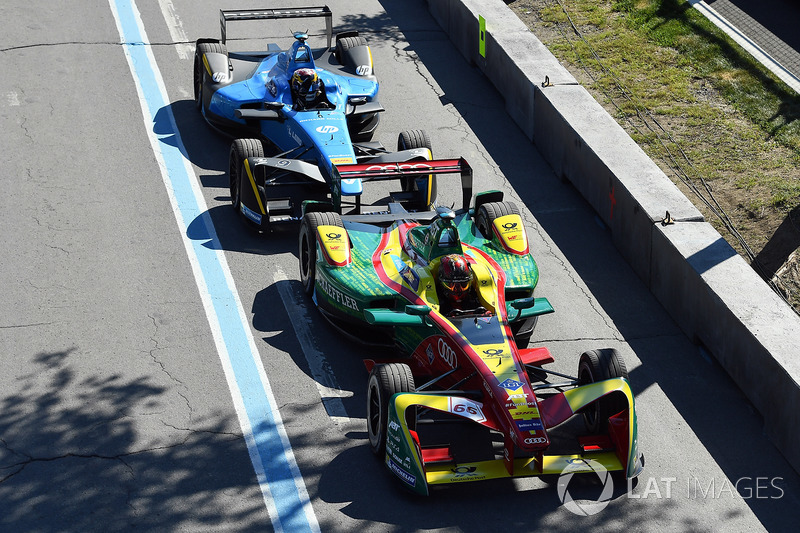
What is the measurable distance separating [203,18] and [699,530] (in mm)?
12845

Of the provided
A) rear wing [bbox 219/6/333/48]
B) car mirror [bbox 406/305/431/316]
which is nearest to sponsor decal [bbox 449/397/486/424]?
car mirror [bbox 406/305/431/316]

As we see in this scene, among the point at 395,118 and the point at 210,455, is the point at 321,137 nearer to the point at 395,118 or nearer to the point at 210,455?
the point at 395,118

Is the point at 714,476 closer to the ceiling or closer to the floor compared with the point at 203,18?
closer to the floor

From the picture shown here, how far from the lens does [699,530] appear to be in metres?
8.69

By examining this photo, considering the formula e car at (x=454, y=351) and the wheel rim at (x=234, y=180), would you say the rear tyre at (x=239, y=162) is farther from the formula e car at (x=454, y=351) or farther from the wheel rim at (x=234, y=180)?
the formula e car at (x=454, y=351)

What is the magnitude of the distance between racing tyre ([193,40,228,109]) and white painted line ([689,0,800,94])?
801cm

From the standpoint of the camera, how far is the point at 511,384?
29.1 feet

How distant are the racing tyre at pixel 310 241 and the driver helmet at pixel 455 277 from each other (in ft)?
5.43

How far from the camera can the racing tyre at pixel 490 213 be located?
11.5m

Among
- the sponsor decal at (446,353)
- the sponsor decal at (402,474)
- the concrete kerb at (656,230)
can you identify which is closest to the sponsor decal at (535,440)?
the sponsor decal at (402,474)

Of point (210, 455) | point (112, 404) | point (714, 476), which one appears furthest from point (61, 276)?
point (714, 476)

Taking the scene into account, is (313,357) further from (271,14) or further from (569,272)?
(271,14)

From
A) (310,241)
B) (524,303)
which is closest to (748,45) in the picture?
(524,303)

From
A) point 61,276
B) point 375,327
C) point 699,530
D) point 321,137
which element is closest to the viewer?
point 699,530
